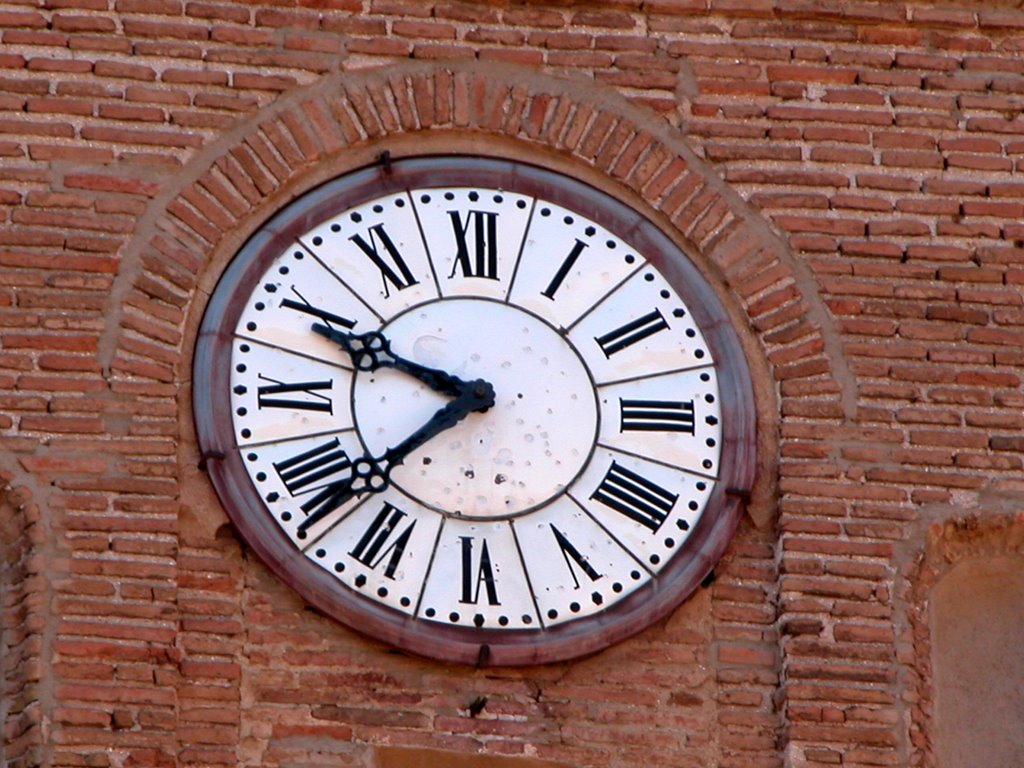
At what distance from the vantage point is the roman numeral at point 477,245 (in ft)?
38.1

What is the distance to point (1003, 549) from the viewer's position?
38.2 feet

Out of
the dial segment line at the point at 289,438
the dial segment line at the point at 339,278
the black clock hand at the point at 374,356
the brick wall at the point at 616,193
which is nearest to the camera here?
the brick wall at the point at 616,193

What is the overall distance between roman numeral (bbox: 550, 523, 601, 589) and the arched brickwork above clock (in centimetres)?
90

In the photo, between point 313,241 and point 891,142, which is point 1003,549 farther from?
point 313,241

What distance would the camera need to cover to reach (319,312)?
11492 millimetres

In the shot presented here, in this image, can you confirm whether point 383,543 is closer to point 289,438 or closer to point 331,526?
point 331,526

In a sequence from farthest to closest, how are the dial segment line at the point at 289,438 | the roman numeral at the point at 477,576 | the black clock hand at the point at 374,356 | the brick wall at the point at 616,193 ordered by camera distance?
the black clock hand at the point at 374,356
the dial segment line at the point at 289,438
the roman numeral at the point at 477,576
the brick wall at the point at 616,193

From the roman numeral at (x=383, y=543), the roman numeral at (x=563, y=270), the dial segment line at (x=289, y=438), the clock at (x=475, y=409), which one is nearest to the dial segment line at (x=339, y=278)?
the clock at (x=475, y=409)

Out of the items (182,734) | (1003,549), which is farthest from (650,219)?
(182,734)

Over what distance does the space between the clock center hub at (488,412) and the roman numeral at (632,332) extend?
0.35 feet

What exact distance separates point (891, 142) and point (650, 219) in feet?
2.83

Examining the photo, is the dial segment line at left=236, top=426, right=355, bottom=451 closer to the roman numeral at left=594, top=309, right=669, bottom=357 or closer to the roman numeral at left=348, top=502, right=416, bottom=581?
the roman numeral at left=348, top=502, right=416, bottom=581

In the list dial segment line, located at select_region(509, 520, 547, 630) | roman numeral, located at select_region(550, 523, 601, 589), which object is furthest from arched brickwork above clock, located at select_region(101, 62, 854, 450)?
dial segment line, located at select_region(509, 520, 547, 630)

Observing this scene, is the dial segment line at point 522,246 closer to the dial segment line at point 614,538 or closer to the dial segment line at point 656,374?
the dial segment line at point 656,374
